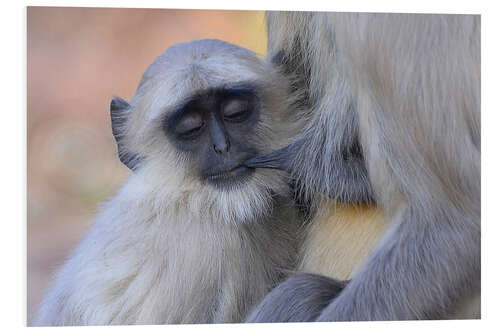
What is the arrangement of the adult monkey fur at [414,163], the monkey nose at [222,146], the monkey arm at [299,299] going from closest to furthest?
the adult monkey fur at [414,163]
the monkey arm at [299,299]
the monkey nose at [222,146]

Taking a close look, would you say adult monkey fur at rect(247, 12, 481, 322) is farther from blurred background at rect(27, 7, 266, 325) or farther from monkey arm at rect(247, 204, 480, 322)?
blurred background at rect(27, 7, 266, 325)

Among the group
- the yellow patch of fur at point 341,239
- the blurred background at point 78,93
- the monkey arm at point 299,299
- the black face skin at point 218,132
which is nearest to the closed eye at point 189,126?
the black face skin at point 218,132

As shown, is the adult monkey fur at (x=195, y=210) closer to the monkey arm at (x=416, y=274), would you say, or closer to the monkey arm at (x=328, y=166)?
the monkey arm at (x=328, y=166)

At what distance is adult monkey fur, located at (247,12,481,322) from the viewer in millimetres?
2697

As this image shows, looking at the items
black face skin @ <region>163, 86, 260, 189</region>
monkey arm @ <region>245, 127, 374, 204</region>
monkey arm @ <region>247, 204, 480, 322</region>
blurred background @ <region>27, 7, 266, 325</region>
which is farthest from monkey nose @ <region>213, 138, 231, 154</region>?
monkey arm @ <region>247, 204, 480, 322</region>

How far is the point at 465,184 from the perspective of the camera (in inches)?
107

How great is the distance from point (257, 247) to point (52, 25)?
→ 3.60 feet

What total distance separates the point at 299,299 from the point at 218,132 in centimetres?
65

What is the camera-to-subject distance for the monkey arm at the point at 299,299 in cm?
284

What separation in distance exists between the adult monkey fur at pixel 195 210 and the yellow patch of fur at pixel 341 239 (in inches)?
5.0

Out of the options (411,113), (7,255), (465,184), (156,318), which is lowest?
(156,318)

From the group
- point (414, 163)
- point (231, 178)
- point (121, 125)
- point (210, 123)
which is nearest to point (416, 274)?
point (414, 163)

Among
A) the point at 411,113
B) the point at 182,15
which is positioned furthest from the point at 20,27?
the point at 411,113
